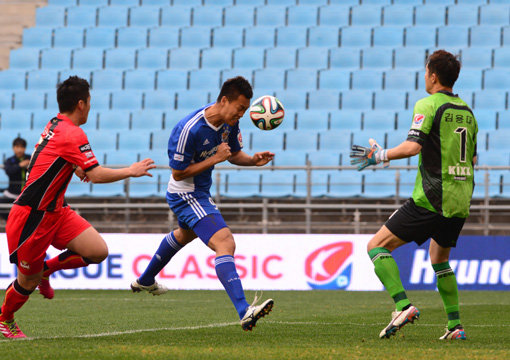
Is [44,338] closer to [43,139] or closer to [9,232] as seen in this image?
[9,232]

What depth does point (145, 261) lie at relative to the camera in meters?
14.0

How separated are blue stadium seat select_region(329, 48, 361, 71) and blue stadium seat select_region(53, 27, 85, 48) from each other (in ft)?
21.2

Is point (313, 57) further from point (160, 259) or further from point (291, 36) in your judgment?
point (160, 259)

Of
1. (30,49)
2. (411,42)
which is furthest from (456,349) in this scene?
(30,49)

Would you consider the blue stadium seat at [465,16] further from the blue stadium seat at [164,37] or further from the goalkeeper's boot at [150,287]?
the goalkeeper's boot at [150,287]

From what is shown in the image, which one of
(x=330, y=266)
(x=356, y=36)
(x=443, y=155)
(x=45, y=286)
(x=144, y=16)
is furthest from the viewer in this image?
(x=144, y=16)

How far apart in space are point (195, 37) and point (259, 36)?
1.60 meters

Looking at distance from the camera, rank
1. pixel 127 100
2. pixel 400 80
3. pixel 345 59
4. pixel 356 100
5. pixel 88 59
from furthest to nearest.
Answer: pixel 88 59 → pixel 345 59 → pixel 127 100 → pixel 400 80 → pixel 356 100

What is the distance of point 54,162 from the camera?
20.2ft

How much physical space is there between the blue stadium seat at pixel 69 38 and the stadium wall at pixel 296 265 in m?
8.99

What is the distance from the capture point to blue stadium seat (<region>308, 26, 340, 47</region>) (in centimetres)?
2034

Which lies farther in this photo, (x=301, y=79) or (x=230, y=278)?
(x=301, y=79)

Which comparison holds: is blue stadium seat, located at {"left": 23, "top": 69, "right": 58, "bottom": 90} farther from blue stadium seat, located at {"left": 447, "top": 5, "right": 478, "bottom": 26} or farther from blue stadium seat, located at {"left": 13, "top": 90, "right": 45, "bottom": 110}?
blue stadium seat, located at {"left": 447, "top": 5, "right": 478, "bottom": 26}

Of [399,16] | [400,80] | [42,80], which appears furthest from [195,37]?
[400,80]
